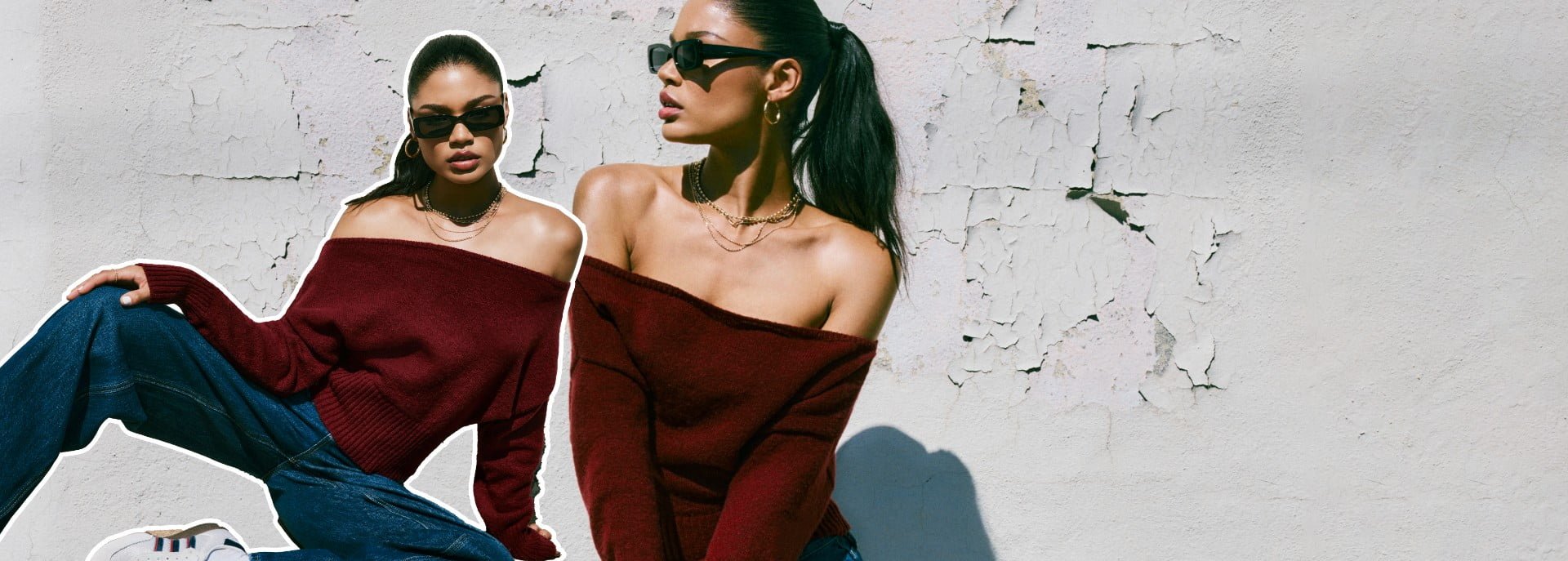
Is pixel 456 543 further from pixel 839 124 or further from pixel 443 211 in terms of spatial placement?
pixel 839 124

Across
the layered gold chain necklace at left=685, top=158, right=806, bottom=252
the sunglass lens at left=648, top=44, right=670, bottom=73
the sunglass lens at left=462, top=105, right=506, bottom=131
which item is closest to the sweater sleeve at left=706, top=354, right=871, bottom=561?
the layered gold chain necklace at left=685, top=158, right=806, bottom=252

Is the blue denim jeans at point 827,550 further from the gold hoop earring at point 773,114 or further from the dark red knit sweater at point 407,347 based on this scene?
the gold hoop earring at point 773,114

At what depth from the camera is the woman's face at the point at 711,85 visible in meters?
2.52

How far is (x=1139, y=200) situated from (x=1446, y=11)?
832 millimetres

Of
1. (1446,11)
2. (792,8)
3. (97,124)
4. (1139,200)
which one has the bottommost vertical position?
(97,124)

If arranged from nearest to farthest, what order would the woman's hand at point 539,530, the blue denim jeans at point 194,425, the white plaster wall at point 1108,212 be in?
the blue denim jeans at point 194,425 → the woman's hand at point 539,530 → the white plaster wall at point 1108,212

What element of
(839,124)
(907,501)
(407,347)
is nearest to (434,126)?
(407,347)

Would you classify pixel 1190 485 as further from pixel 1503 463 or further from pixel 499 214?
pixel 499 214

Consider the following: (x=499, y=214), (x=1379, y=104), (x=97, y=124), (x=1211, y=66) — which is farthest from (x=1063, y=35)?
(x=97, y=124)

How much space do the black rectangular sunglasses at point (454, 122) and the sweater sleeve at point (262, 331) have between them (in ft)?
1.09

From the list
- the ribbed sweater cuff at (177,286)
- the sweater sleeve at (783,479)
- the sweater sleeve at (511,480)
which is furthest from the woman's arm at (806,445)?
the ribbed sweater cuff at (177,286)

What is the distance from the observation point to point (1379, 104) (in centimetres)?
356

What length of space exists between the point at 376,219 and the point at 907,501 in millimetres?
1561

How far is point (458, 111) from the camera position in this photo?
2559 millimetres
